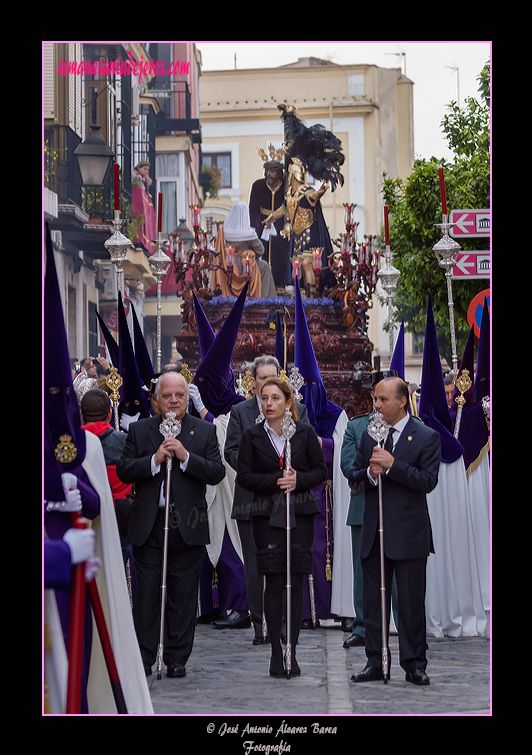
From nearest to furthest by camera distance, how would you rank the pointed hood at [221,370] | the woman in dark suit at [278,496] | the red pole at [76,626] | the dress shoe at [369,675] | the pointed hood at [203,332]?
the red pole at [76,626], the dress shoe at [369,675], the woman in dark suit at [278,496], the pointed hood at [221,370], the pointed hood at [203,332]

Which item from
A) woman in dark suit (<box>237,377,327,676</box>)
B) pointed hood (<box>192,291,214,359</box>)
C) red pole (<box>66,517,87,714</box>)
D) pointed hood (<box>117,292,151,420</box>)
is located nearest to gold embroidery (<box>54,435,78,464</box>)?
red pole (<box>66,517,87,714</box>)

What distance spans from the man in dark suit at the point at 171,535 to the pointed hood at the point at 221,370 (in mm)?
1972

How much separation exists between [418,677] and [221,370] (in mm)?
3306

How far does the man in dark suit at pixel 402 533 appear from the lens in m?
6.26

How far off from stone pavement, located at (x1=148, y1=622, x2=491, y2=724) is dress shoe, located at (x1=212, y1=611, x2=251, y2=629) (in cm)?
77

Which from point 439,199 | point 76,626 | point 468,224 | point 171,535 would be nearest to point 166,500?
point 171,535

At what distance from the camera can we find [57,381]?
4512 millimetres

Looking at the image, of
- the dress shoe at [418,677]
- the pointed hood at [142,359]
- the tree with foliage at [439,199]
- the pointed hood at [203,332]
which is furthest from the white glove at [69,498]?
the tree with foliage at [439,199]

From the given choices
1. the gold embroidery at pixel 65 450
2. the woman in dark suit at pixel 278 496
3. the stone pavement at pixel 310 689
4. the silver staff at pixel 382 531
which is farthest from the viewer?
the woman in dark suit at pixel 278 496

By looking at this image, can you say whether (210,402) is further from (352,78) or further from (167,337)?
(167,337)

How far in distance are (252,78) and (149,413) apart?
1754cm

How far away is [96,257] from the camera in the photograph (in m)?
20.1

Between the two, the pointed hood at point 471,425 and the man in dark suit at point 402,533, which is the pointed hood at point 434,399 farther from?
the man in dark suit at point 402,533
